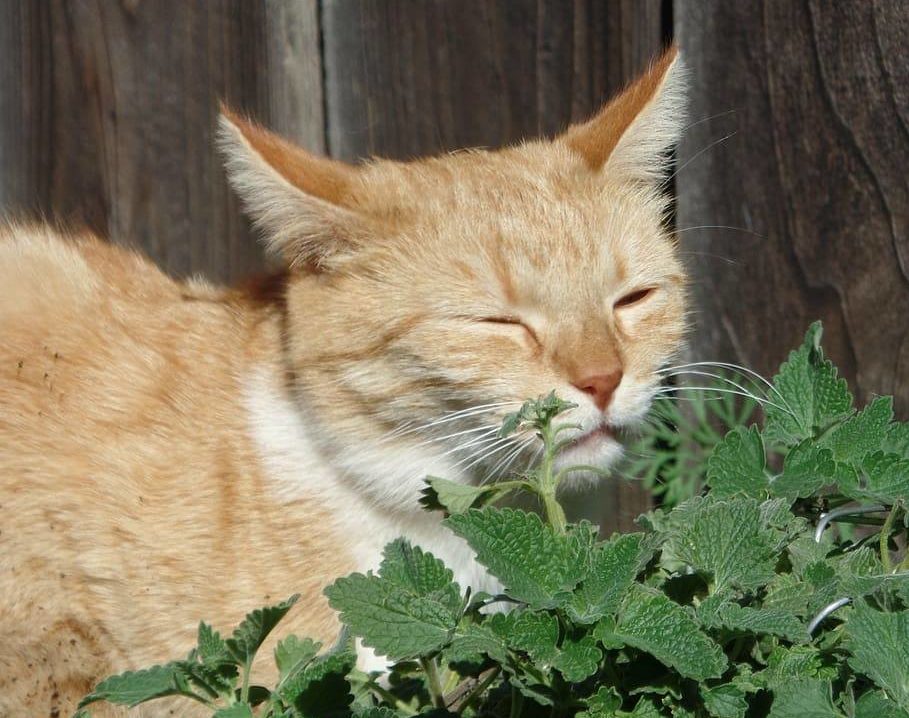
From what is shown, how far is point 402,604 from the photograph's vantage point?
3.32ft

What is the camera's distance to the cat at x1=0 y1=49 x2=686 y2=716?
199cm

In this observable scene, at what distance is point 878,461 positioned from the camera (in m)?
1.19

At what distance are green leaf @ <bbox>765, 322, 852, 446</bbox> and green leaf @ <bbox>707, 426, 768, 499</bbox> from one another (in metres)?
0.08

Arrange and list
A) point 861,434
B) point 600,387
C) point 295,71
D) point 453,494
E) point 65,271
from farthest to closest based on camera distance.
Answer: point 295,71, point 65,271, point 600,387, point 861,434, point 453,494

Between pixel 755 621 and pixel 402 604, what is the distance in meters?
0.32

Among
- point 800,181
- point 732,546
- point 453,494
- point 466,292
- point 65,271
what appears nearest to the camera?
point 732,546

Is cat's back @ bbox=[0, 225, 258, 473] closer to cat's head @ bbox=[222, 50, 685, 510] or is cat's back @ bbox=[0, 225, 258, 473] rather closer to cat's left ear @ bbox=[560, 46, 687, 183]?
cat's head @ bbox=[222, 50, 685, 510]

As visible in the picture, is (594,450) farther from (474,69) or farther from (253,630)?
(474,69)

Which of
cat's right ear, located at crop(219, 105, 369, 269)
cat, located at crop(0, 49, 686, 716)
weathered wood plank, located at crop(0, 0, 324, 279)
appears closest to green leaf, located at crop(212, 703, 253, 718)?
cat, located at crop(0, 49, 686, 716)

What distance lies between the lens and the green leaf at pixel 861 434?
4.08ft

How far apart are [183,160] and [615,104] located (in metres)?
1.48

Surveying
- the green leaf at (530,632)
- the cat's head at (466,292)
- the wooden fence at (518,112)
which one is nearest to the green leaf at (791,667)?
the green leaf at (530,632)

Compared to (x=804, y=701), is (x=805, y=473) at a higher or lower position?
higher

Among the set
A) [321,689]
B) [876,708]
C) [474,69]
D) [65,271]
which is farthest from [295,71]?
[876,708]
